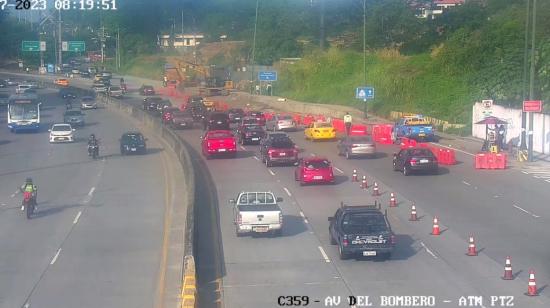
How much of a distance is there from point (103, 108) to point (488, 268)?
7945cm

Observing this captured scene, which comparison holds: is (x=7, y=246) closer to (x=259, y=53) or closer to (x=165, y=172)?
(x=165, y=172)

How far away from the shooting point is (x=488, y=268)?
23.8 metres

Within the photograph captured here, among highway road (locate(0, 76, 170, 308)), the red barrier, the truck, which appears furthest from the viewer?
the red barrier

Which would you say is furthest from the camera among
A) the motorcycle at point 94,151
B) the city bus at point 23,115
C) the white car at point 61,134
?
the city bus at point 23,115

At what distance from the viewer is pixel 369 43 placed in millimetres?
113188

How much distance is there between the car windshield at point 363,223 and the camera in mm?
25203

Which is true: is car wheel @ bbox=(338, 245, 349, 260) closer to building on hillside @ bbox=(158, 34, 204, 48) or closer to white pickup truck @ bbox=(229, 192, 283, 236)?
white pickup truck @ bbox=(229, 192, 283, 236)

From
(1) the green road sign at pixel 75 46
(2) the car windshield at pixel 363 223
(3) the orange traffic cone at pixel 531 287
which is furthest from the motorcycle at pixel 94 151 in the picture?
(1) the green road sign at pixel 75 46

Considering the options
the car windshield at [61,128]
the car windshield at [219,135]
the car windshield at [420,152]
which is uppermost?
the car windshield at [219,135]

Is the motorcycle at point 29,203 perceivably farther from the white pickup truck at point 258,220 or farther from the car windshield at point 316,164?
the car windshield at point 316,164

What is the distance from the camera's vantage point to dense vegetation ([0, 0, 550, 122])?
7188 cm

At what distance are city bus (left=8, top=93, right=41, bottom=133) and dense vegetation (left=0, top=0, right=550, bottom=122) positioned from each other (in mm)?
29645

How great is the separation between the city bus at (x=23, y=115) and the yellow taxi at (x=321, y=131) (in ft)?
81.3

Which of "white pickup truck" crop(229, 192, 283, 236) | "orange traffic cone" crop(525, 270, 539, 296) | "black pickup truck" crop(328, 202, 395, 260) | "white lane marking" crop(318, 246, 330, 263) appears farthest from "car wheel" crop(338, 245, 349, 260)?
"orange traffic cone" crop(525, 270, 539, 296)
